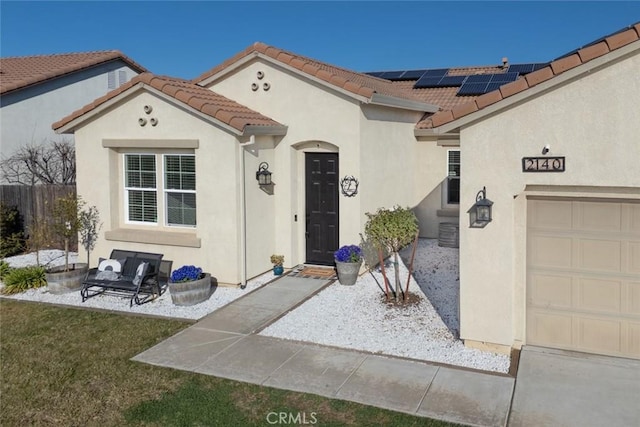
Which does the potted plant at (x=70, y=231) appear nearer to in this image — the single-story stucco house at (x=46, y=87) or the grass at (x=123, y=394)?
the grass at (x=123, y=394)

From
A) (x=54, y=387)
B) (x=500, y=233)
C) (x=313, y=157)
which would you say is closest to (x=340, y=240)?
(x=313, y=157)

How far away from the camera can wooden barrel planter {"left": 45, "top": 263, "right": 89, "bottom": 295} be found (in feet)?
38.7

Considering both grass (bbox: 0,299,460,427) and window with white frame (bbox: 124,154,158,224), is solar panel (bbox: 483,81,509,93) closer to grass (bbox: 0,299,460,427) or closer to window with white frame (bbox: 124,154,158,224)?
window with white frame (bbox: 124,154,158,224)

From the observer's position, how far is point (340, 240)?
41.8ft

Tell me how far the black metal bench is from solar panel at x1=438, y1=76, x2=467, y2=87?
40.5 feet

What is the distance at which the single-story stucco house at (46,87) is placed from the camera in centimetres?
A: 1905

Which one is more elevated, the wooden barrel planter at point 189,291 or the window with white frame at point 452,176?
the window with white frame at point 452,176

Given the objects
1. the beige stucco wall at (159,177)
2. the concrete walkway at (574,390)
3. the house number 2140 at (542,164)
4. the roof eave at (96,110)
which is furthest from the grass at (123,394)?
the roof eave at (96,110)

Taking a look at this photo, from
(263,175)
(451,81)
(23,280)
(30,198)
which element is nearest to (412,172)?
(263,175)

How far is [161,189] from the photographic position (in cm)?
1260

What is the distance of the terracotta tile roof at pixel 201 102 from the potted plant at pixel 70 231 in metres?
2.00

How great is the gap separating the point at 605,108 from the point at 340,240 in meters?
6.77

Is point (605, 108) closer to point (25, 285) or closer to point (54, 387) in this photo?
point (54, 387)

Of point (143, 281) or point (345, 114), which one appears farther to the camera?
point (345, 114)
